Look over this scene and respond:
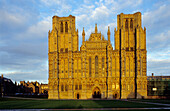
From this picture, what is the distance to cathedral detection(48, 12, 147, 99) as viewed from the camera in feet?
208

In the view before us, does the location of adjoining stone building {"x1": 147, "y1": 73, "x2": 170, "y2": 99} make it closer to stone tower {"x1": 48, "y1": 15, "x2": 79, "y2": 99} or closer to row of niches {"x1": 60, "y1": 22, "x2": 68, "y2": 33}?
stone tower {"x1": 48, "y1": 15, "x2": 79, "y2": 99}

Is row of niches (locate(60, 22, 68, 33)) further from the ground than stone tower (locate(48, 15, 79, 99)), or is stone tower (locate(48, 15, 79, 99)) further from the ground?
row of niches (locate(60, 22, 68, 33))

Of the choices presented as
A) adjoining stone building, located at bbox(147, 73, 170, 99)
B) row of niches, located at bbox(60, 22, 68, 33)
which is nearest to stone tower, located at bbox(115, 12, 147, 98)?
adjoining stone building, located at bbox(147, 73, 170, 99)

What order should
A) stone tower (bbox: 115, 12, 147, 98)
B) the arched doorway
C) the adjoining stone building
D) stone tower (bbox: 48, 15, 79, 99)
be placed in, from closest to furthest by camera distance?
stone tower (bbox: 115, 12, 147, 98), the arched doorway, stone tower (bbox: 48, 15, 79, 99), the adjoining stone building

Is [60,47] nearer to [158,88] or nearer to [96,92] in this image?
[96,92]

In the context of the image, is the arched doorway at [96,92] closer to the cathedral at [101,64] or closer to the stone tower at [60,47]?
the cathedral at [101,64]

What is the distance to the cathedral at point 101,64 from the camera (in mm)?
63438

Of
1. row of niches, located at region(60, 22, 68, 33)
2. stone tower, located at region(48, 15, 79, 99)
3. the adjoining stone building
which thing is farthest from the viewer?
row of niches, located at region(60, 22, 68, 33)

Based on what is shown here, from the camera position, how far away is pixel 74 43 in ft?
225

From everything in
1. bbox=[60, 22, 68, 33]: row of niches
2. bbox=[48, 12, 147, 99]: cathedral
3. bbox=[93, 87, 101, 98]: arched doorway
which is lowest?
bbox=[93, 87, 101, 98]: arched doorway

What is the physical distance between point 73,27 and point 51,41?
1034 cm

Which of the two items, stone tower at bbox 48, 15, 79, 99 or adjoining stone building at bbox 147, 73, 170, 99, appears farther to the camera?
adjoining stone building at bbox 147, 73, 170, 99

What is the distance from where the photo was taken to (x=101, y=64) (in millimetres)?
65562

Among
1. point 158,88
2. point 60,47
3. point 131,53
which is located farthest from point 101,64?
point 158,88
